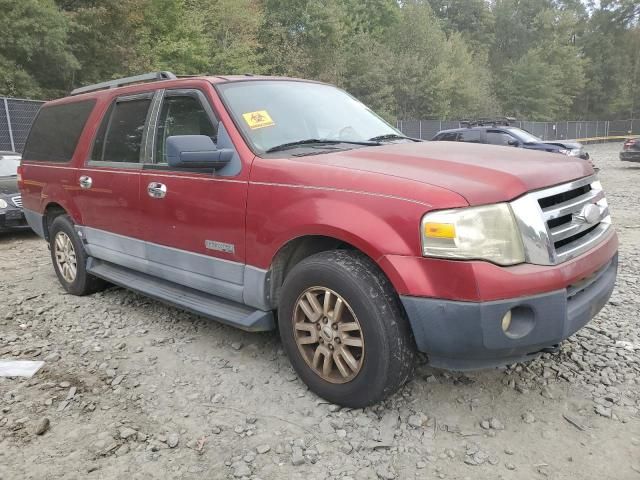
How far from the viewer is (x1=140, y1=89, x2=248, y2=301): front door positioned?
323 centimetres

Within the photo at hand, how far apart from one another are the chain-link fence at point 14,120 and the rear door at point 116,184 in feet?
37.4

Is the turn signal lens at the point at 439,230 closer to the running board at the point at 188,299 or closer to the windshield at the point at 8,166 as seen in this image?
the running board at the point at 188,299

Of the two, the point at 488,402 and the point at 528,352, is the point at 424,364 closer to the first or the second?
the point at 488,402

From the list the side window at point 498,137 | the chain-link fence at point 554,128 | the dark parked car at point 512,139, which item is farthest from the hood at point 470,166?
the chain-link fence at point 554,128

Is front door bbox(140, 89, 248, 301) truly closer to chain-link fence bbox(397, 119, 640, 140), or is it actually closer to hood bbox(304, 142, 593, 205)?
hood bbox(304, 142, 593, 205)

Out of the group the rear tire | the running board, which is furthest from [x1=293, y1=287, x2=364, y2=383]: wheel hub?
the rear tire

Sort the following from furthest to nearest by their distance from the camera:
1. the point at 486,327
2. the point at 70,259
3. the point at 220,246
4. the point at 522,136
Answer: the point at 522,136 → the point at 70,259 → the point at 220,246 → the point at 486,327

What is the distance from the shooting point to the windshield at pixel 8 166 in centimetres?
884

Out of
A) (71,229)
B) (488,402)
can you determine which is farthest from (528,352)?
(71,229)

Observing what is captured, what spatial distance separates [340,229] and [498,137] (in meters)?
13.1

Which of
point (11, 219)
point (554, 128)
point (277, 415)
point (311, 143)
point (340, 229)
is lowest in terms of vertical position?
point (277, 415)

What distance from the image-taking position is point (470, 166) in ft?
8.84

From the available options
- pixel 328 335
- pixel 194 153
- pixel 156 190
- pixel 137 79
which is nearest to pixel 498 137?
pixel 137 79

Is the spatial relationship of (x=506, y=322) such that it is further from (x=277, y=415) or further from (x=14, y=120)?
(x=14, y=120)
